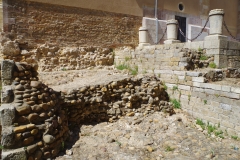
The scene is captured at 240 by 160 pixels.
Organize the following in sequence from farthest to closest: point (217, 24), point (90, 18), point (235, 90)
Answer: point (90, 18)
point (217, 24)
point (235, 90)

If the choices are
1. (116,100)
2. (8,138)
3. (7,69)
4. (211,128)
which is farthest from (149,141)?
(7,69)

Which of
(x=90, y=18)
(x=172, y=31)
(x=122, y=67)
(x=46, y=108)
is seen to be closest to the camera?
(x=46, y=108)

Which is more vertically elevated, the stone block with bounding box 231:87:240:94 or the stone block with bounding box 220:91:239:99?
the stone block with bounding box 231:87:240:94

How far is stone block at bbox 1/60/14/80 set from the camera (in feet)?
13.3

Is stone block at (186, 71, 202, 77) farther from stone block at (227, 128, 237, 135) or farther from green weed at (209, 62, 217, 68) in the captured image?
stone block at (227, 128, 237, 135)

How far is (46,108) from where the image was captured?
4.28 metres

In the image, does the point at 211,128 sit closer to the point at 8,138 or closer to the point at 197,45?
the point at 197,45

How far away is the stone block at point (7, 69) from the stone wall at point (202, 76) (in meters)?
4.53

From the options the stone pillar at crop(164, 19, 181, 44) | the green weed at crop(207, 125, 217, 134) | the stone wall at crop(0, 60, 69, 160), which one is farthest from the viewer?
the stone pillar at crop(164, 19, 181, 44)

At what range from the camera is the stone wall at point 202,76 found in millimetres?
5035

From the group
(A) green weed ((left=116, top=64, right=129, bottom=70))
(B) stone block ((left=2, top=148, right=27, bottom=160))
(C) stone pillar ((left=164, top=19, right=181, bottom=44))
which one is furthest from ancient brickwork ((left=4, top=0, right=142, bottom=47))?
(B) stone block ((left=2, top=148, right=27, bottom=160))

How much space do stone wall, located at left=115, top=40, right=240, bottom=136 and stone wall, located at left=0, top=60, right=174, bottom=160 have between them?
0.87 metres

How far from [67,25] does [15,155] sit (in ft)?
22.2

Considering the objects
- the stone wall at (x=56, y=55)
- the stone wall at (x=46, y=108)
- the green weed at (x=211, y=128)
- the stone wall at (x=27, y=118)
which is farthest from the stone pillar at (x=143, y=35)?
the stone wall at (x=27, y=118)
